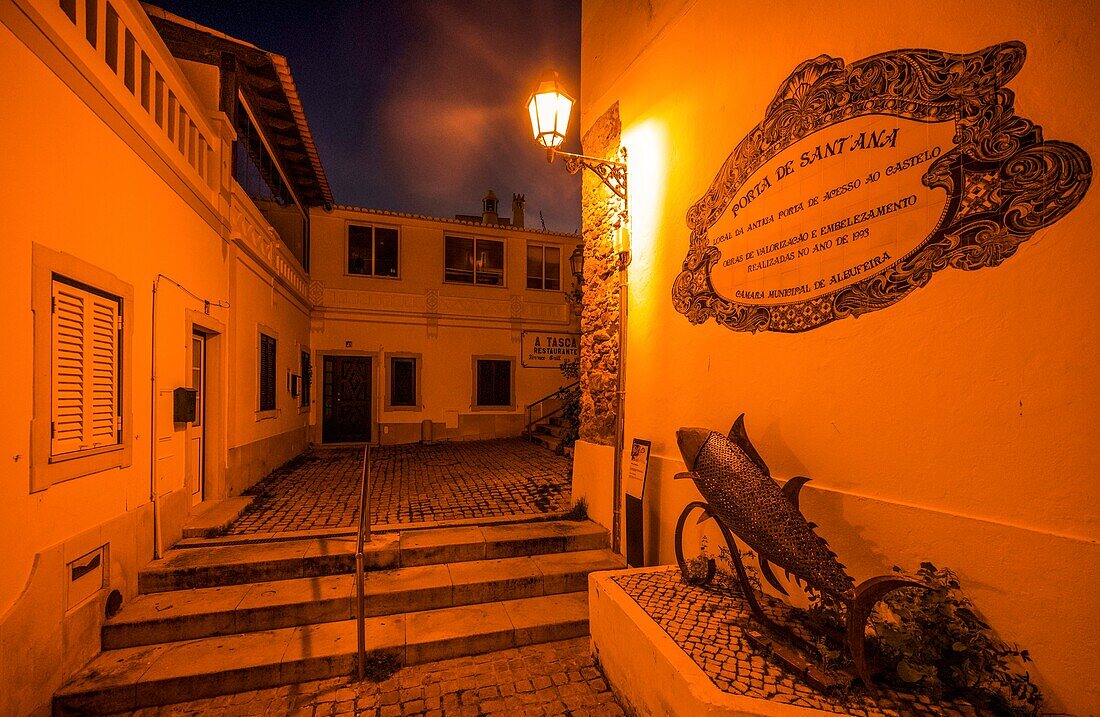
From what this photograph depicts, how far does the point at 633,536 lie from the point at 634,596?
1.37 m

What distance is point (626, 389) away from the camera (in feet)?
18.4

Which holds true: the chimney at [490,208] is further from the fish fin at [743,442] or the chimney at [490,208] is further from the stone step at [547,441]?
the fish fin at [743,442]

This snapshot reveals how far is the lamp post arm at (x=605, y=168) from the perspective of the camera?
216 inches

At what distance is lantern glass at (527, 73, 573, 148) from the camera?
16.0 ft

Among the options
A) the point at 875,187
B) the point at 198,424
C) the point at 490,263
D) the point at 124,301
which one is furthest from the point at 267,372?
the point at 875,187

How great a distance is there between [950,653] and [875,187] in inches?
104

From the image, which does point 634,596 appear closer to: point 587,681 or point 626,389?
point 587,681

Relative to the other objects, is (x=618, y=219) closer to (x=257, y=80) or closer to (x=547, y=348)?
(x=257, y=80)

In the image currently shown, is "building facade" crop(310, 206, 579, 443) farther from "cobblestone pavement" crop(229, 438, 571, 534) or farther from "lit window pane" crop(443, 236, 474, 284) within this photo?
"cobblestone pavement" crop(229, 438, 571, 534)

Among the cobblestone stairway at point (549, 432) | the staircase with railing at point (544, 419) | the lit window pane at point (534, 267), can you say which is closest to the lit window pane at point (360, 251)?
the lit window pane at point (534, 267)

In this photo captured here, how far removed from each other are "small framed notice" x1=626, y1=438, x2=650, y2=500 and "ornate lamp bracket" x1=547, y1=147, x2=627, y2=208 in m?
2.89

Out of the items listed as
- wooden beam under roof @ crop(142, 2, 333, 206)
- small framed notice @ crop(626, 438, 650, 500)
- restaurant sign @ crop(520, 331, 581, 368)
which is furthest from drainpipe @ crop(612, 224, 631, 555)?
restaurant sign @ crop(520, 331, 581, 368)

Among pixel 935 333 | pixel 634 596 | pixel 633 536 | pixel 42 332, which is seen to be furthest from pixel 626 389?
pixel 42 332

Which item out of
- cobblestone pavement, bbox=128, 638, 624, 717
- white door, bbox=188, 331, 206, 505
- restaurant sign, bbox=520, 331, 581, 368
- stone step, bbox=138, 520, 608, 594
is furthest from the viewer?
restaurant sign, bbox=520, 331, 581, 368
